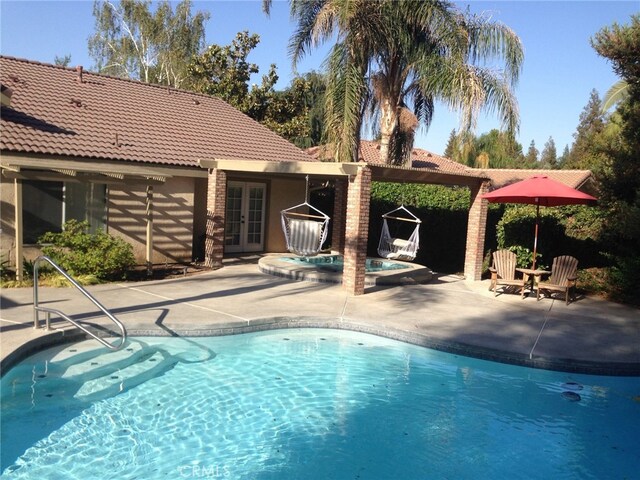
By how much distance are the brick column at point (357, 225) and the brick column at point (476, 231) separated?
4640 mm

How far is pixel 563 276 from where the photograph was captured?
504 inches

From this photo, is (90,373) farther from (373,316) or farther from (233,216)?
(233,216)

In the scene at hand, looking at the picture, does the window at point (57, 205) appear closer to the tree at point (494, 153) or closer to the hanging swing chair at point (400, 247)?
the hanging swing chair at point (400, 247)

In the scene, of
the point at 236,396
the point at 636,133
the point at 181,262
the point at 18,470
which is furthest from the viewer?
the point at 181,262

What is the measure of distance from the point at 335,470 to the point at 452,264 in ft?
43.7

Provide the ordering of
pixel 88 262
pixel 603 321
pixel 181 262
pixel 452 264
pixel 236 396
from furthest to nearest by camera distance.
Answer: pixel 452 264
pixel 181 262
pixel 88 262
pixel 603 321
pixel 236 396

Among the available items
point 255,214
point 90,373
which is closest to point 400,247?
point 255,214

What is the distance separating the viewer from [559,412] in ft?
23.3

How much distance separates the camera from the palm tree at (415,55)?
16.8 metres

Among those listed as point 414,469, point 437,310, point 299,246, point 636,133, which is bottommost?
point 414,469

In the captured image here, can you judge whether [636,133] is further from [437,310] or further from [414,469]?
[414,469]

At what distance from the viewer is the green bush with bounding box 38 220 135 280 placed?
Answer: 11.7m

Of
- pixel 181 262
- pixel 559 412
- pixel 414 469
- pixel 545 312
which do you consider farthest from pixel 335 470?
pixel 181 262

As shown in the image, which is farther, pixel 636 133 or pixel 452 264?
pixel 452 264
